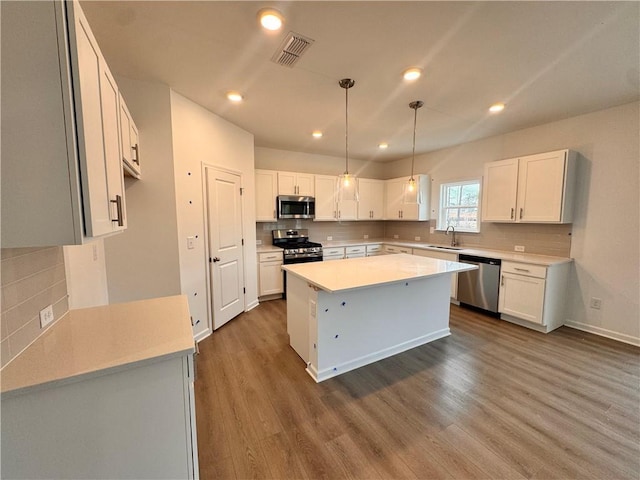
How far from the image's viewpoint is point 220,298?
10.9 feet

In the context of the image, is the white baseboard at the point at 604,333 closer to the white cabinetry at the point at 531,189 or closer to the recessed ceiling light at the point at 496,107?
the white cabinetry at the point at 531,189

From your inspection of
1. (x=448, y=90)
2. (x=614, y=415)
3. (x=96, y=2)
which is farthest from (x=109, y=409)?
(x=448, y=90)

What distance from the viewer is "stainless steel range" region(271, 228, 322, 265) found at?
441 cm

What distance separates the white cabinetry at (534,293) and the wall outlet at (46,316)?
4.47 m

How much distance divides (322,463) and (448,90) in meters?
3.29

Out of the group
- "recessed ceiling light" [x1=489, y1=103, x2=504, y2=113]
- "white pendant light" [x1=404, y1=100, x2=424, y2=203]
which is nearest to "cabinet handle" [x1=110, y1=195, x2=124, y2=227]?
"white pendant light" [x1=404, y1=100, x2=424, y2=203]

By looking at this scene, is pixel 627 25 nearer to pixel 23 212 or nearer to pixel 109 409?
pixel 23 212

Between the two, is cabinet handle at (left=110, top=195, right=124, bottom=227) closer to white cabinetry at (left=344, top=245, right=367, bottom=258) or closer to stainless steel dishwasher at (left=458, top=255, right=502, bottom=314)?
white cabinetry at (left=344, top=245, right=367, bottom=258)

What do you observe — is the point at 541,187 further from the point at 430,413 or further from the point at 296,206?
the point at 296,206

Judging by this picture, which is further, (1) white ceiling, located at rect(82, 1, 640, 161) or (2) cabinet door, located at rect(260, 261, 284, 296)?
(2) cabinet door, located at rect(260, 261, 284, 296)

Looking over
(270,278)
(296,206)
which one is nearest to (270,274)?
(270,278)

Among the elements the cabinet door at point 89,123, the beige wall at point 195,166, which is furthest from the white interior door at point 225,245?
the cabinet door at point 89,123

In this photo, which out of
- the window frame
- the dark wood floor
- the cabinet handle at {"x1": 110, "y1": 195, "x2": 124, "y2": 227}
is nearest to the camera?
the cabinet handle at {"x1": 110, "y1": 195, "x2": 124, "y2": 227}

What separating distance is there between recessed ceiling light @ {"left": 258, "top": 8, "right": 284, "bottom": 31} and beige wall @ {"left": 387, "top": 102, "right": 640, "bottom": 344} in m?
3.85
